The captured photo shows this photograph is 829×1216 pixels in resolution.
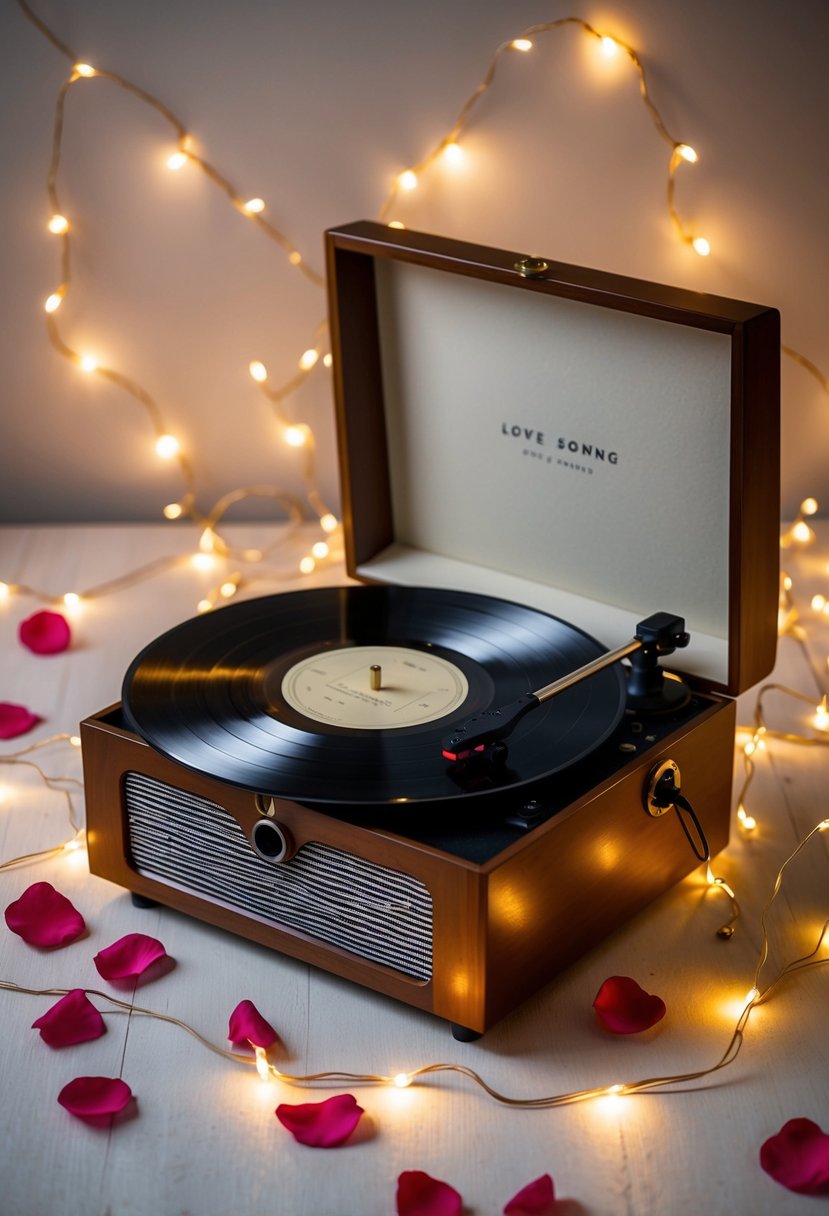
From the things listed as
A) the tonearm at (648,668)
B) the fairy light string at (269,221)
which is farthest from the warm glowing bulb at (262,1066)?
Result: the fairy light string at (269,221)

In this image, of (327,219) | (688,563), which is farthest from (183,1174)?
(327,219)

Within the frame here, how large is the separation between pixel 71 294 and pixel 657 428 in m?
1.05

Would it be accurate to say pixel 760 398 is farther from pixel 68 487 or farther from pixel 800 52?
pixel 68 487

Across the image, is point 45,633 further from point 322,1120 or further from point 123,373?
point 322,1120

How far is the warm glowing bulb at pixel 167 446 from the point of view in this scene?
2.24 metres

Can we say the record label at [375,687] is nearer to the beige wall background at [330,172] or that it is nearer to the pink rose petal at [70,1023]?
the pink rose petal at [70,1023]

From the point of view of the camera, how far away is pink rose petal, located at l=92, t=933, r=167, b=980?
4.22 ft

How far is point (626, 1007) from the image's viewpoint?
1228 millimetres

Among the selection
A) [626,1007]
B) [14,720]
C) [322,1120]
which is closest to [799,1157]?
[626,1007]

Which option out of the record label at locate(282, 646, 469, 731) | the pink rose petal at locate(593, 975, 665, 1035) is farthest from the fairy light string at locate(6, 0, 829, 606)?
the pink rose petal at locate(593, 975, 665, 1035)

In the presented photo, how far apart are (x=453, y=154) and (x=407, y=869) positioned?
1181 millimetres

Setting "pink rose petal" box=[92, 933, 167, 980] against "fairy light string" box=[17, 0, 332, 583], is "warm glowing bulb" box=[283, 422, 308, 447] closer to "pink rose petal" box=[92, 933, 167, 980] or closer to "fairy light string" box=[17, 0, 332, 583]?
"fairy light string" box=[17, 0, 332, 583]

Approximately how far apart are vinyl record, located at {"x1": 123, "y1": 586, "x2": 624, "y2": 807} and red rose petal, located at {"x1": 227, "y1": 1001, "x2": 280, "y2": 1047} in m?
0.19

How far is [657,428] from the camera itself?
4.73 feet
